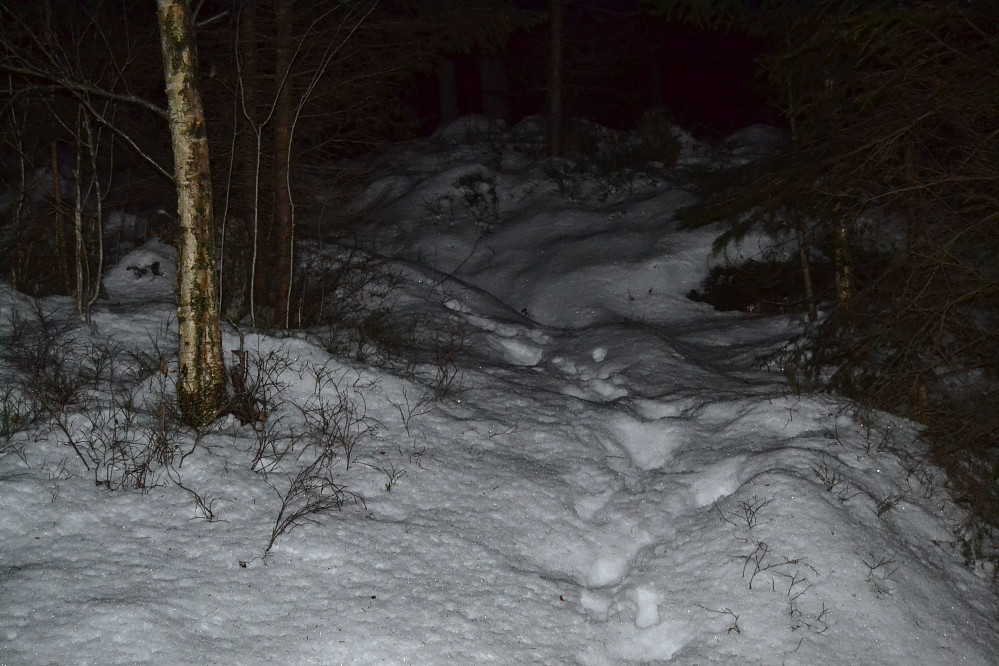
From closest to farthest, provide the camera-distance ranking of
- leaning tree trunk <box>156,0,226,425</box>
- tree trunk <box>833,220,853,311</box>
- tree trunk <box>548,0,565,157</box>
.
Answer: leaning tree trunk <box>156,0,226,425</box> < tree trunk <box>833,220,853,311</box> < tree trunk <box>548,0,565,157</box>

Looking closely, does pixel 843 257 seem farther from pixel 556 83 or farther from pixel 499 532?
pixel 556 83

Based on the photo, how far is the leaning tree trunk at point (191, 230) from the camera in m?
4.38

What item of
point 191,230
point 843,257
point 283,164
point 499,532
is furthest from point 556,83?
point 499,532

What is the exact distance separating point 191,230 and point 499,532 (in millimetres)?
2720

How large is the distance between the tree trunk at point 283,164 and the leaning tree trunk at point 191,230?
1.95 meters

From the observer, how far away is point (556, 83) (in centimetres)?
1499

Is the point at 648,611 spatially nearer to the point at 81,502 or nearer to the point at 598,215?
the point at 81,502

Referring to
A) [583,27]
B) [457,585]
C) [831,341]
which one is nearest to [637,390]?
[831,341]

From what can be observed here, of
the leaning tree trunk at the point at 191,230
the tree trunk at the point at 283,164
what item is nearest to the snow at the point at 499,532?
the leaning tree trunk at the point at 191,230

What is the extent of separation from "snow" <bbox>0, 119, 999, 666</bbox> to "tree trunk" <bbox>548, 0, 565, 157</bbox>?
9.82 m

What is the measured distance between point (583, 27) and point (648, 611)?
18381 millimetres

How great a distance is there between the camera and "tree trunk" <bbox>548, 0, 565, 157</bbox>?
14.7 m

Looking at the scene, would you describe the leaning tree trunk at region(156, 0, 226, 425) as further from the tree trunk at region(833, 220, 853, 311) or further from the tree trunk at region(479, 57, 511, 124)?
the tree trunk at region(479, 57, 511, 124)

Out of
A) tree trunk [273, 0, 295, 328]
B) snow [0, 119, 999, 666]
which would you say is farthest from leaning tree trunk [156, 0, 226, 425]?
tree trunk [273, 0, 295, 328]
